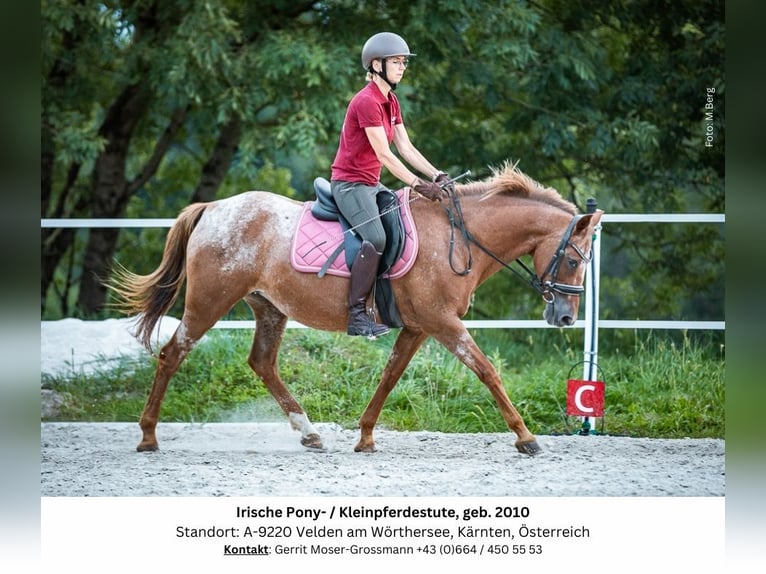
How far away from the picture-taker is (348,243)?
555 cm

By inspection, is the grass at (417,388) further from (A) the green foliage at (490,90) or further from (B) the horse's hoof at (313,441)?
(A) the green foliage at (490,90)

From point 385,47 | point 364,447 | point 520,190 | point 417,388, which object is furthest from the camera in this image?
point 417,388

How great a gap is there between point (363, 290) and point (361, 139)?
90 cm

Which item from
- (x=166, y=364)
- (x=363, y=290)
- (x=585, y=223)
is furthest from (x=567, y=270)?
(x=166, y=364)

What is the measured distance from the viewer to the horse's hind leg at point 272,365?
6086mm

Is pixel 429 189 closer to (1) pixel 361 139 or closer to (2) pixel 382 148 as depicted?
(2) pixel 382 148

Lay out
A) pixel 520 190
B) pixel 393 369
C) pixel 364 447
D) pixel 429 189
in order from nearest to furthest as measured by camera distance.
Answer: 1. pixel 429 189
2. pixel 520 190
3. pixel 393 369
4. pixel 364 447

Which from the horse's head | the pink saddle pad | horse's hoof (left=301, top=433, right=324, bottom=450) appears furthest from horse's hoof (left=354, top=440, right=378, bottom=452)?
the horse's head

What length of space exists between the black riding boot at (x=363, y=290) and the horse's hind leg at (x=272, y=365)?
2.53ft

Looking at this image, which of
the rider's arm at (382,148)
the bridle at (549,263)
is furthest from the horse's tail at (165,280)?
the bridle at (549,263)

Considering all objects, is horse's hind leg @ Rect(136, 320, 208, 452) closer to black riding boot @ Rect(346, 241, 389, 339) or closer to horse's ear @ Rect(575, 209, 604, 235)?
black riding boot @ Rect(346, 241, 389, 339)

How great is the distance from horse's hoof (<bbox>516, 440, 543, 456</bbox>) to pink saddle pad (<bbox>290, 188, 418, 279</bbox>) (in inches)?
49.7
